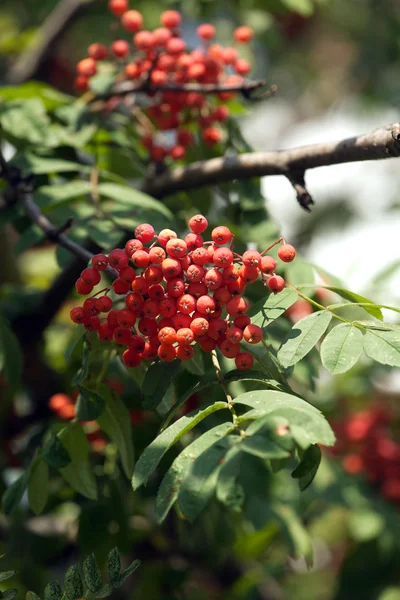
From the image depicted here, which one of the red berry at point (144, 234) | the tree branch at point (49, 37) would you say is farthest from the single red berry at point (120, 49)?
the red berry at point (144, 234)

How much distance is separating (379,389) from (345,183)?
306 cm

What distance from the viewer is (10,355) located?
170 centimetres

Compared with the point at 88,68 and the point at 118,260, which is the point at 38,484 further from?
the point at 88,68

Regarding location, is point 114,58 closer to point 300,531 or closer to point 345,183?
point 300,531

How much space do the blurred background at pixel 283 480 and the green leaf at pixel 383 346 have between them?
445 mm

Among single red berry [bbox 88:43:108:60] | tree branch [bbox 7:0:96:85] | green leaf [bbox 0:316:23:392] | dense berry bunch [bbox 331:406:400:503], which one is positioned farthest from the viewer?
tree branch [bbox 7:0:96:85]

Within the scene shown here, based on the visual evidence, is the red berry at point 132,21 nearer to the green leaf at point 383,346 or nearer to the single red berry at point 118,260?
the single red berry at point 118,260

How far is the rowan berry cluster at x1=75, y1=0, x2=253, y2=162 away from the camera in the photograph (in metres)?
1.89

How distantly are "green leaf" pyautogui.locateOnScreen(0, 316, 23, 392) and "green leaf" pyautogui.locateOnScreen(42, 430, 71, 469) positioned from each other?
0.46 metres

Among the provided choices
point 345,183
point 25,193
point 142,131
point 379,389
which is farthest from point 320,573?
point 345,183

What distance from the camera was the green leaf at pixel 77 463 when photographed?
1.33 m

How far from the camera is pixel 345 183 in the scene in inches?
228

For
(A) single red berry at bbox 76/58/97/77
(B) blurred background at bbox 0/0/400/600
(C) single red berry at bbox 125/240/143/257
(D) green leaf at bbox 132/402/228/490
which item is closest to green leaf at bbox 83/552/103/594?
(D) green leaf at bbox 132/402/228/490

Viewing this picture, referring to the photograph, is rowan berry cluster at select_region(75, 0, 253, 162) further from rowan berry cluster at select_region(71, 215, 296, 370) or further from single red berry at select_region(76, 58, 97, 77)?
rowan berry cluster at select_region(71, 215, 296, 370)
